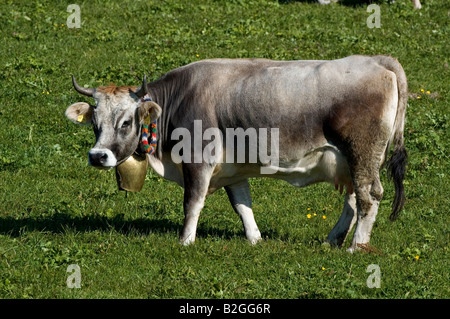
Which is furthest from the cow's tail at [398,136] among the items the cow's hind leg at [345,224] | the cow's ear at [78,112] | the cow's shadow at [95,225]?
the cow's ear at [78,112]

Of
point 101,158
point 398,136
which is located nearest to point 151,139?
point 101,158

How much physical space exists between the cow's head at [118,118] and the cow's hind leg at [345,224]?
8.24 feet

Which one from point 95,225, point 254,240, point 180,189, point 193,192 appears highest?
point 193,192

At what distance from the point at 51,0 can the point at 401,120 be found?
12.5 meters

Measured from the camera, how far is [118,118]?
31.7 feet

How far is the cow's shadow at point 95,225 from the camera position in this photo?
34.2ft

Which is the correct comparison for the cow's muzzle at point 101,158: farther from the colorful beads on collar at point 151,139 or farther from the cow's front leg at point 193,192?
the cow's front leg at point 193,192

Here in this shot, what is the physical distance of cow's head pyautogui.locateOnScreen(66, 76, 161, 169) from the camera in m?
9.59

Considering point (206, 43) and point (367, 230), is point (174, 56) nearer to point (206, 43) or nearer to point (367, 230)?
point (206, 43)

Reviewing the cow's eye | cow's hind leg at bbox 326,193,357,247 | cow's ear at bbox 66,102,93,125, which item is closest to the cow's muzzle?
the cow's eye

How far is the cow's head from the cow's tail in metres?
2.69

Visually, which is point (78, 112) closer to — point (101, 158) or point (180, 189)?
point (101, 158)

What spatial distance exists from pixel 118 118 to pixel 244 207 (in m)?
1.97
